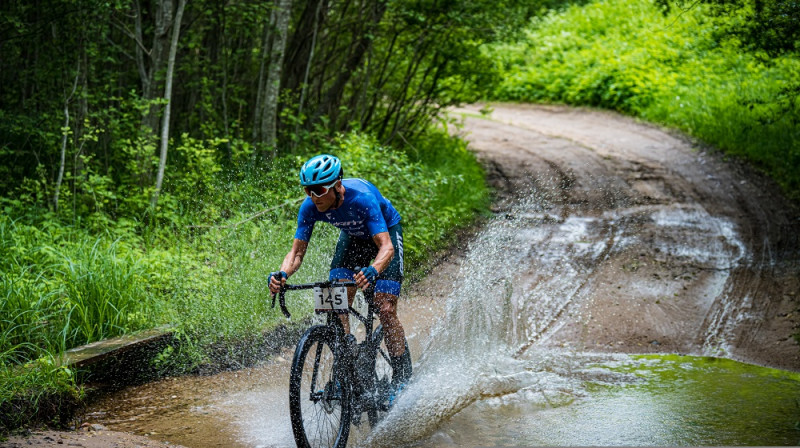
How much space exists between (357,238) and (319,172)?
0.86 m

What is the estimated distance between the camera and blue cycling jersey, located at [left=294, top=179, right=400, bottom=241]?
5.29 metres

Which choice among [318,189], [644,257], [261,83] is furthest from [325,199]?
[261,83]

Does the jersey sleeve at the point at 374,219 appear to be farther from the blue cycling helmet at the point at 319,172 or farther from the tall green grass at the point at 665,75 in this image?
the tall green grass at the point at 665,75

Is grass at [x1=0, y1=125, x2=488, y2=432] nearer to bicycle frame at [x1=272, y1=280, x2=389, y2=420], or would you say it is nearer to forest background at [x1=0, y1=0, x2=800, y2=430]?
forest background at [x1=0, y1=0, x2=800, y2=430]

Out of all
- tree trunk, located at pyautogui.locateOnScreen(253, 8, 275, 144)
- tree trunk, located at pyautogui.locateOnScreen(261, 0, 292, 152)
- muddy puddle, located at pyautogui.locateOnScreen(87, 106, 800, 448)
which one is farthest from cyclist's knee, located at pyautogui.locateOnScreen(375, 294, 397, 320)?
tree trunk, located at pyautogui.locateOnScreen(253, 8, 275, 144)

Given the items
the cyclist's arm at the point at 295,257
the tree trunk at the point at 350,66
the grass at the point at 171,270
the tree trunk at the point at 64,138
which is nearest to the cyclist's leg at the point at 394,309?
the cyclist's arm at the point at 295,257

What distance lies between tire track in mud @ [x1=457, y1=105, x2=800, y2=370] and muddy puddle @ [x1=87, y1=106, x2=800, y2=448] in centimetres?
3

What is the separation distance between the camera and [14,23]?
A: 9430mm

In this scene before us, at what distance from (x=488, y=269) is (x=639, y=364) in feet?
10.1

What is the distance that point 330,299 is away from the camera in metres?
5.03

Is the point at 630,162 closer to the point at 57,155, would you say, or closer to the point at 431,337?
the point at 431,337

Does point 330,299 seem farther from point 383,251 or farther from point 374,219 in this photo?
point 374,219

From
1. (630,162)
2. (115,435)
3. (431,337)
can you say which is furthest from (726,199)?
(115,435)

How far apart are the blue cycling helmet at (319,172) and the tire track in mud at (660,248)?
137 inches
